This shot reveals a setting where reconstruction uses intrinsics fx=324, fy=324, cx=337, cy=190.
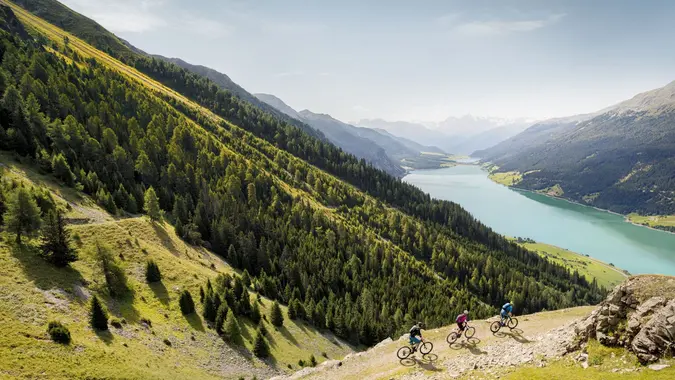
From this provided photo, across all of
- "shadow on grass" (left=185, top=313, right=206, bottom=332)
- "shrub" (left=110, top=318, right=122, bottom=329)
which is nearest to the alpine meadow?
"shadow on grass" (left=185, top=313, right=206, bottom=332)

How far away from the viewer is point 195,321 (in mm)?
53469

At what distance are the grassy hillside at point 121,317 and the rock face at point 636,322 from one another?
42352 mm

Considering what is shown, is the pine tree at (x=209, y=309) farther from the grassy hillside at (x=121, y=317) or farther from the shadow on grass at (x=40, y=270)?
the shadow on grass at (x=40, y=270)

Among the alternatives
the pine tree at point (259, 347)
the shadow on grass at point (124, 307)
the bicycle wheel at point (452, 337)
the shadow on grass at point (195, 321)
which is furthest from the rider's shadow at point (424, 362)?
the shadow on grass at point (124, 307)

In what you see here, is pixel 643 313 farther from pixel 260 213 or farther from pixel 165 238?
pixel 260 213

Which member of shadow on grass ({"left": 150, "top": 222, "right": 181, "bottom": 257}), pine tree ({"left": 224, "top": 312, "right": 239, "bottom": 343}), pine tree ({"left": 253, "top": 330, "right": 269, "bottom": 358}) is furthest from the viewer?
shadow on grass ({"left": 150, "top": 222, "right": 181, "bottom": 257})

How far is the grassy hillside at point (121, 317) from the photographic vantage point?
32750mm

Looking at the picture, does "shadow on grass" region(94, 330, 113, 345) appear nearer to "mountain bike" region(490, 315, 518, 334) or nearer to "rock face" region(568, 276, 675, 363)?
"mountain bike" region(490, 315, 518, 334)

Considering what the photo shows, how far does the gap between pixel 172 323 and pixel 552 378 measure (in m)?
49.7

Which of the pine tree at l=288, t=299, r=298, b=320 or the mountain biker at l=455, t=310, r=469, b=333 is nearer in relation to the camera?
the mountain biker at l=455, t=310, r=469, b=333

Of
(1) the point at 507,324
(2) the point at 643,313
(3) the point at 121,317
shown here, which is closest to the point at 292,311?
(3) the point at 121,317

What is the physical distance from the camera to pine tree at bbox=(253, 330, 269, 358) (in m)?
53.6

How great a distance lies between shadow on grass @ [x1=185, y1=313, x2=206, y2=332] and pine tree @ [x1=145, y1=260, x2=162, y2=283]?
978 cm

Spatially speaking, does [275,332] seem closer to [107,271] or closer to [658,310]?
[107,271]
